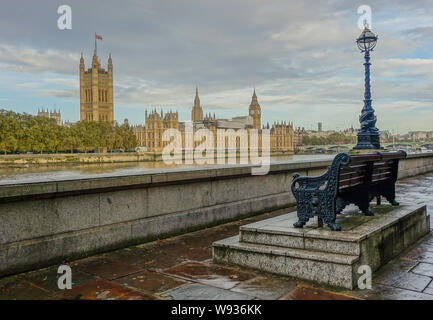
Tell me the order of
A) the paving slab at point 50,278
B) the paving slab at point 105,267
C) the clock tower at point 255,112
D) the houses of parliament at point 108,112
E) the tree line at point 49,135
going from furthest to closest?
the clock tower at point 255,112
the houses of parliament at point 108,112
the tree line at point 49,135
the paving slab at point 105,267
the paving slab at point 50,278

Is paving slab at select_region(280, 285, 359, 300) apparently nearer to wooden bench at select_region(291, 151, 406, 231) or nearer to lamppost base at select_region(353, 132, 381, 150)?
wooden bench at select_region(291, 151, 406, 231)

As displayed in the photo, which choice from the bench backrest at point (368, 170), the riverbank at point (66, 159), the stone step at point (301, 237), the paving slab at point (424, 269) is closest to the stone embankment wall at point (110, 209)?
the stone step at point (301, 237)

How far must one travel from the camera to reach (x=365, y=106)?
696 inches

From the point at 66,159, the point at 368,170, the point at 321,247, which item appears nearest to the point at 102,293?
the point at 321,247

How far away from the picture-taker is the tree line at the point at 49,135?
70750 mm

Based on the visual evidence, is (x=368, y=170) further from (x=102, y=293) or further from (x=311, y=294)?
(x=102, y=293)

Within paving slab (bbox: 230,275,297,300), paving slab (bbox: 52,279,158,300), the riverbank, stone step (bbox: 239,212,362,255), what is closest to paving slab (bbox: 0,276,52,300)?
paving slab (bbox: 52,279,158,300)

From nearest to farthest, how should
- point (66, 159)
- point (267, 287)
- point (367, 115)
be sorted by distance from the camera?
point (267, 287)
point (367, 115)
point (66, 159)

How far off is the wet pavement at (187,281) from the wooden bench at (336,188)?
872 millimetres

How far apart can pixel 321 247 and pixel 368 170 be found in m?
1.88

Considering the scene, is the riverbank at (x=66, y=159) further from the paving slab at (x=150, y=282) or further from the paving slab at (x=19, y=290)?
the paving slab at (x=150, y=282)

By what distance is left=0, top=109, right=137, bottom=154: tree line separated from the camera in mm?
70750

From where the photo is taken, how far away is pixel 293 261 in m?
4.19
